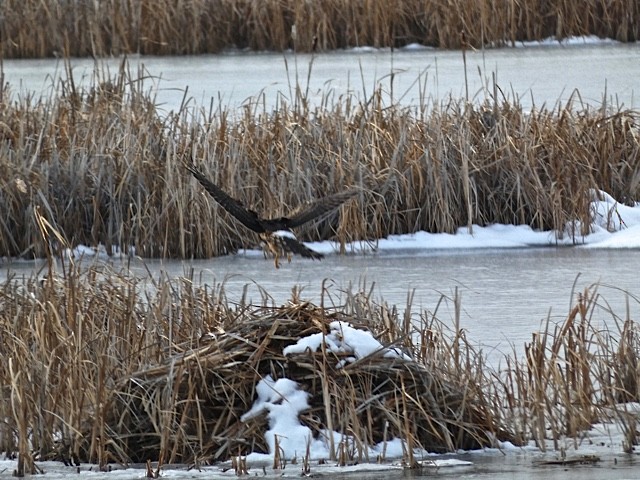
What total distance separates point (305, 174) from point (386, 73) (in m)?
4.80

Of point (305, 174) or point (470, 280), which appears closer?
point (470, 280)

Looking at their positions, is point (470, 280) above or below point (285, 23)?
below

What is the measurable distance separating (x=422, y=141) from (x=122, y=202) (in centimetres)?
172

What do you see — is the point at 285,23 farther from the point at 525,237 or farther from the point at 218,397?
the point at 218,397

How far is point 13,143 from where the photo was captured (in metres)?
7.86

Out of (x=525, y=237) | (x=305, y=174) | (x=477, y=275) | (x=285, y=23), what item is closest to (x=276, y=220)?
(x=477, y=275)

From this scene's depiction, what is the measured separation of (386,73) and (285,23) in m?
2.93

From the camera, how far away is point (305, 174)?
7.33m

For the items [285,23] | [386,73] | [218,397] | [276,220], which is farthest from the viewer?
[285,23]

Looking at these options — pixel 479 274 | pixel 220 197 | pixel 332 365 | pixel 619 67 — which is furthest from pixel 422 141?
pixel 619 67

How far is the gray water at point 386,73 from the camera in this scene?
1101 centimetres

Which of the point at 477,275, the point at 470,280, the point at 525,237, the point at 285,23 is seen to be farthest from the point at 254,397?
the point at 285,23

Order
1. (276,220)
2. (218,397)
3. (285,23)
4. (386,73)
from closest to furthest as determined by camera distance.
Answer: (218,397), (276,220), (386,73), (285,23)

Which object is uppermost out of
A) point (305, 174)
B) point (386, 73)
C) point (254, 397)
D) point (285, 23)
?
point (285, 23)
